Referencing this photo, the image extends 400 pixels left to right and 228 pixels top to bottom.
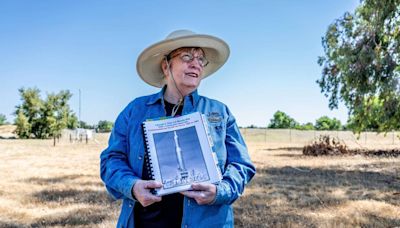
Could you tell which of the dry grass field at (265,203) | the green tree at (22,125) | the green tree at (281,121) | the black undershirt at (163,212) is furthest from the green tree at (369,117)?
the green tree at (281,121)

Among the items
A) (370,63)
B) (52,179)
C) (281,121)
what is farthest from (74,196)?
(281,121)

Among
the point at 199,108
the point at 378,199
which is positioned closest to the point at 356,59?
the point at 378,199

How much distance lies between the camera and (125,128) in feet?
5.45

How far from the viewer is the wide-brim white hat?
1.71m

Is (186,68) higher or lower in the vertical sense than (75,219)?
higher

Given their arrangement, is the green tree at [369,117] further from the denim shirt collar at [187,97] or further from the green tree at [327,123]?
the green tree at [327,123]

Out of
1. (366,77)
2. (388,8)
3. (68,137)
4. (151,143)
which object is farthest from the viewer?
(68,137)

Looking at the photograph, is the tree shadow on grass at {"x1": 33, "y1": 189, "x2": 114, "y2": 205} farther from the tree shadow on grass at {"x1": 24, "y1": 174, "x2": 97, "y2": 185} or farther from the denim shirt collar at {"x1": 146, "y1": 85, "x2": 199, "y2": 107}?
the denim shirt collar at {"x1": 146, "y1": 85, "x2": 199, "y2": 107}

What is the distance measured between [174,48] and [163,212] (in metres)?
0.71

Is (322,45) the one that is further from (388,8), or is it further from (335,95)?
(388,8)

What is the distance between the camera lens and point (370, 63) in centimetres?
1320

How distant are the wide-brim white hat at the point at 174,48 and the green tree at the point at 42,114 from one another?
3080cm

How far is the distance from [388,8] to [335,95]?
9.99 meters

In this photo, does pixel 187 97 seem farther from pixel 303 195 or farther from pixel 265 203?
pixel 303 195
